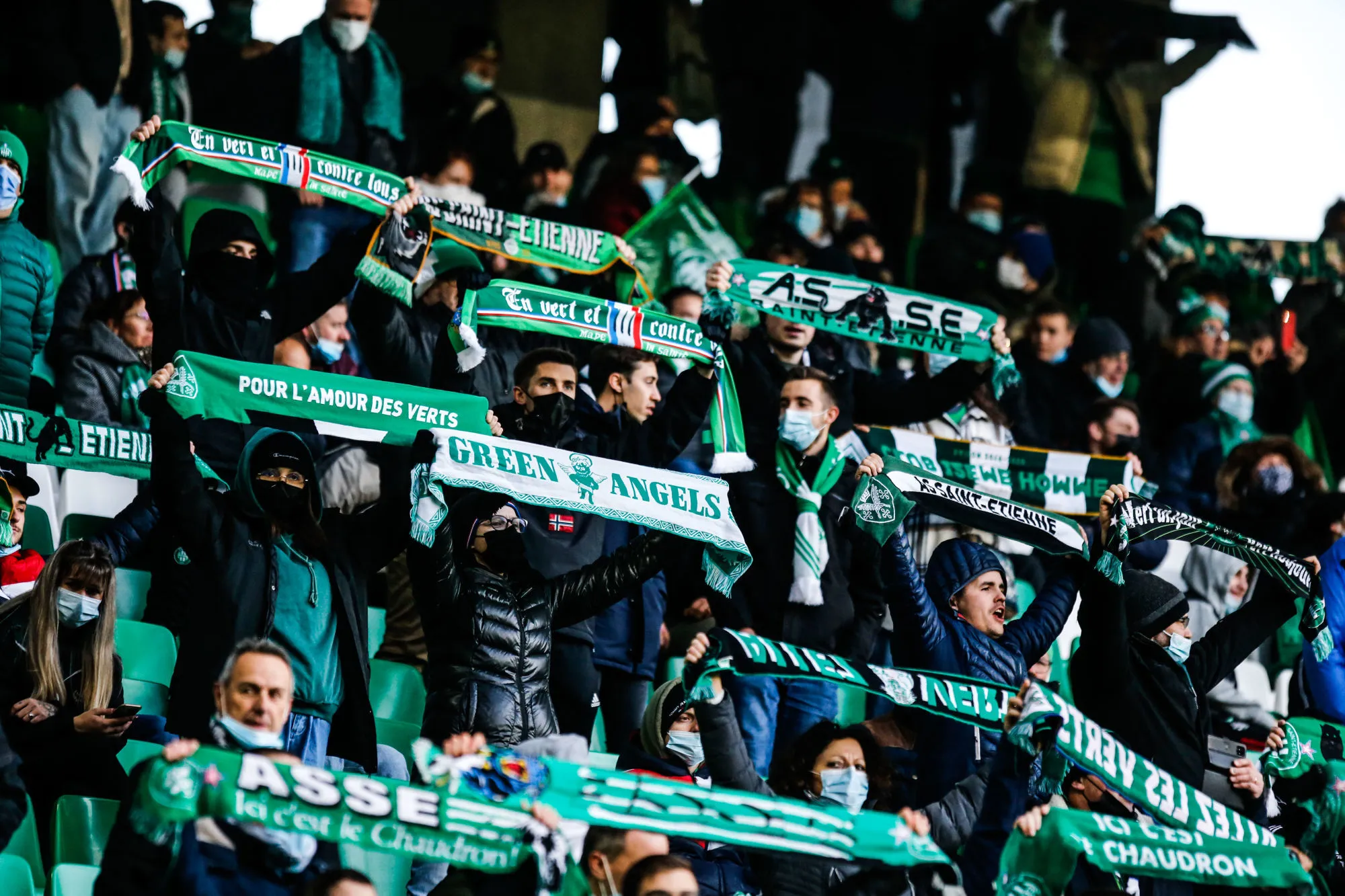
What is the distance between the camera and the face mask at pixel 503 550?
7.44m

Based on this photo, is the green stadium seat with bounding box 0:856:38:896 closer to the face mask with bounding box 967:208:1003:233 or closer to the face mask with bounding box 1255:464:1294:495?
the face mask with bounding box 1255:464:1294:495

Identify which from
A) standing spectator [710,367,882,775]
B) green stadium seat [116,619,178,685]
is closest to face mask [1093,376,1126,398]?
standing spectator [710,367,882,775]

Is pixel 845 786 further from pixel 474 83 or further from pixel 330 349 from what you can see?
pixel 474 83

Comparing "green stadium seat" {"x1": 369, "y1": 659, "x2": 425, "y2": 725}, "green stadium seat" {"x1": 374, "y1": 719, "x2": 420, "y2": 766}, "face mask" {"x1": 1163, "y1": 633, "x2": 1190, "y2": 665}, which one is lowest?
"green stadium seat" {"x1": 374, "y1": 719, "x2": 420, "y2": 766}

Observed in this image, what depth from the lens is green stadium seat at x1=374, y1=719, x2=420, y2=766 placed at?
7918 mm

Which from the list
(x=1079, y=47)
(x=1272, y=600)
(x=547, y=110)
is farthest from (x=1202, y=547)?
(x=547, y=110)

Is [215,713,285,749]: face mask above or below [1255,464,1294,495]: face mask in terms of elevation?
below

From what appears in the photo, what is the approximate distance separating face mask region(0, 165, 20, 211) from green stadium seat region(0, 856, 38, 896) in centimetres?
320

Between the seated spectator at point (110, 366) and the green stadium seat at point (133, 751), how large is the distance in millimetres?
1814

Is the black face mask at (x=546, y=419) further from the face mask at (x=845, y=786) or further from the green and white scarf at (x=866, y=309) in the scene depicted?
the face mask at (x=845, y=786)

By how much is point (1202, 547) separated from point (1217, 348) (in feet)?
7.78

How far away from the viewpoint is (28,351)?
8750mm

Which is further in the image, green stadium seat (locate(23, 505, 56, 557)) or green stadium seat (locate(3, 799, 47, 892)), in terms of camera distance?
green stadium seat (locate(23, 505, 56, 557))

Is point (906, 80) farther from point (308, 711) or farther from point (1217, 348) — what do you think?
point (308, 711)
